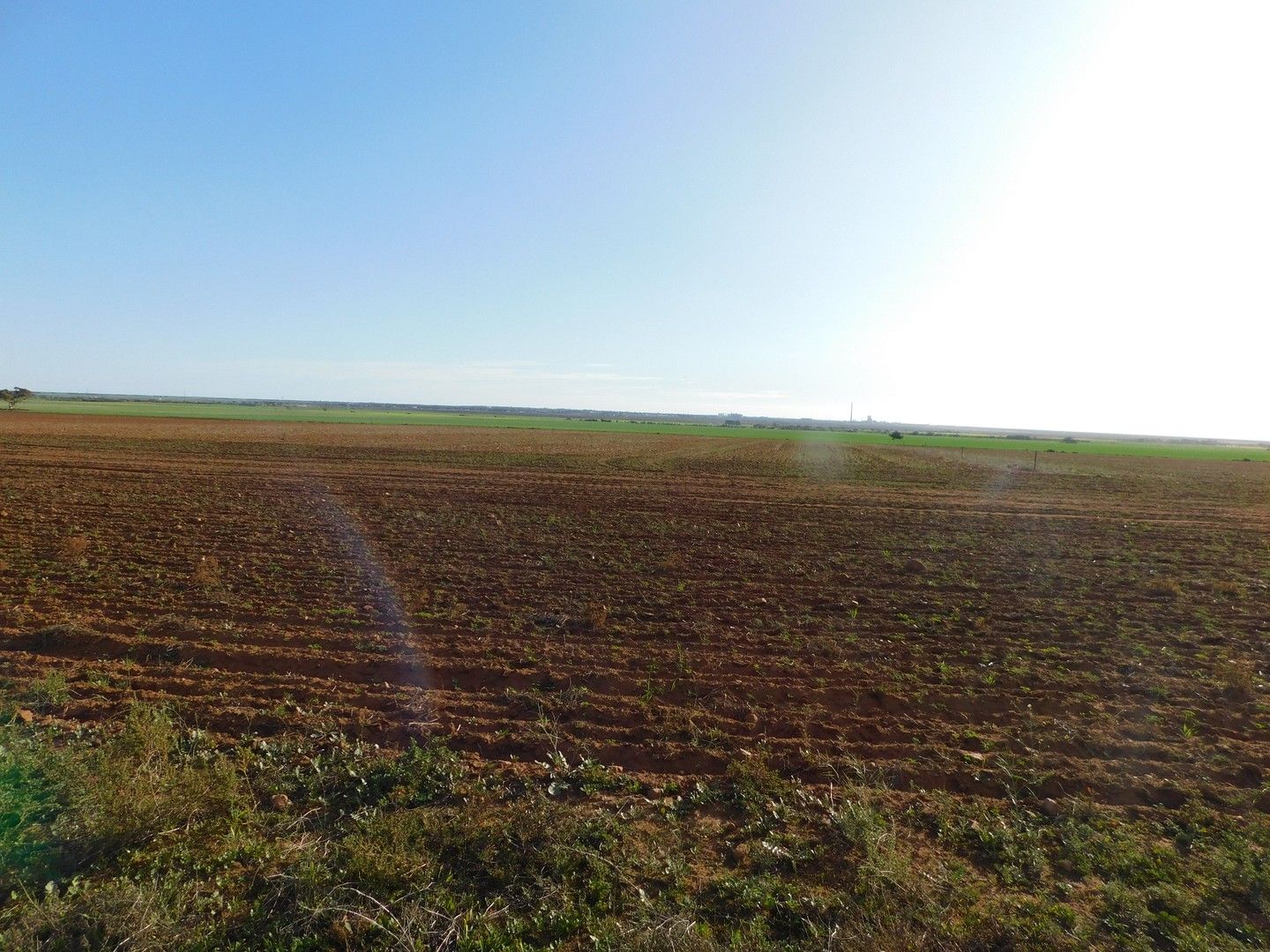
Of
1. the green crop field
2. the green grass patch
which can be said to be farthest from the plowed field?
the green crop field

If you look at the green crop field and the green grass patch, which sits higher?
the green crop field

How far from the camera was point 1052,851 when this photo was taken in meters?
4.32

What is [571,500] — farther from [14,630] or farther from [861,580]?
[14,630]

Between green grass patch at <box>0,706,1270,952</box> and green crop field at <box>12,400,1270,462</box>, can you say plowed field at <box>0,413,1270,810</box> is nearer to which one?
green grass patch at <box>0,706,1270,952</box>

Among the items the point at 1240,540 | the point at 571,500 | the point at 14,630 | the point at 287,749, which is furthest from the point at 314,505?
the point at 1240,540

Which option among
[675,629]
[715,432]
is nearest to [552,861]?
[675,629]

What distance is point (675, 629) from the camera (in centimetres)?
875

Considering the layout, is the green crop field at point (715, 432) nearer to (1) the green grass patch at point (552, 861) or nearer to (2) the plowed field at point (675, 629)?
(2) the plowed field at point (675, 629)

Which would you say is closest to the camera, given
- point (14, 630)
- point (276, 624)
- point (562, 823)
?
point (562, 823)

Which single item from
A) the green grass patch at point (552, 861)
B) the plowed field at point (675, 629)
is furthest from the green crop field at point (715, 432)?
the green grass patch at point (552, 861)

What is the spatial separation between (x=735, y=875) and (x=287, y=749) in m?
3.93

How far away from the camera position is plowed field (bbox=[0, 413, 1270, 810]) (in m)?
5.82

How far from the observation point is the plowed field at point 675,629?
5.82 metres

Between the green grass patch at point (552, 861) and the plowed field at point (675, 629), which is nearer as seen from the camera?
the green grass patch at point (552, 861)
